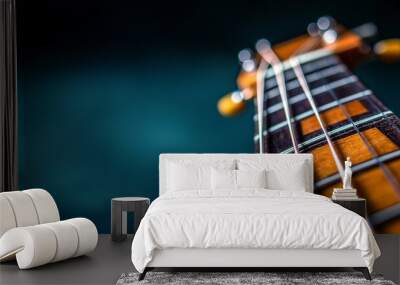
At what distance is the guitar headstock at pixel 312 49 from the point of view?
24.8 feet

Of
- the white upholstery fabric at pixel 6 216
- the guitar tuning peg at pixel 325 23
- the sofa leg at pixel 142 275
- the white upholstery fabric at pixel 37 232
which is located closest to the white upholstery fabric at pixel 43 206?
the white upholstery fabric at pixel 37 232

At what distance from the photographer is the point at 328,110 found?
7.50 meters

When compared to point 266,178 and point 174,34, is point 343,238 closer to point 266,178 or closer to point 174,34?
point 266,178

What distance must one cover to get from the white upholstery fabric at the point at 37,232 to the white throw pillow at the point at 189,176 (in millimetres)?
1365

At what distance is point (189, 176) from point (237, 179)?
0.54 meters

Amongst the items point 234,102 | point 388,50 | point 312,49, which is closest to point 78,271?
point 234,102

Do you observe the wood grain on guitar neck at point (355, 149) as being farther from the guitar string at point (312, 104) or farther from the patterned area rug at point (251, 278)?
the patterned area rug at point (251, 278)

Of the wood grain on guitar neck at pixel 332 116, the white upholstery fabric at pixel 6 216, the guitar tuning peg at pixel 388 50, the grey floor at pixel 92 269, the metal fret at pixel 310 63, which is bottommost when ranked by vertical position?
the grey floor at pixel 92 269

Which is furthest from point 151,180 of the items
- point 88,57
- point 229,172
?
point 88,57

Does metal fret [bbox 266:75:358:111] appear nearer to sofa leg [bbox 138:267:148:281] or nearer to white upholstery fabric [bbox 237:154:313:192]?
white upholstery fabric [bbox 237:154:313:192]

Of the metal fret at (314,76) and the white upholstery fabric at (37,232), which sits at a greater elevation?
the metal fret at (314,76)

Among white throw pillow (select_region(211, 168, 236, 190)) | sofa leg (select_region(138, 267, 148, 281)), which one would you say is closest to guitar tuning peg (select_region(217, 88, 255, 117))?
white throw pillow (select_region(211, 168, 236, 190))

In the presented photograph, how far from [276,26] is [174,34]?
1208 millimetres

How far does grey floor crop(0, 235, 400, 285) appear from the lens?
4.99m
